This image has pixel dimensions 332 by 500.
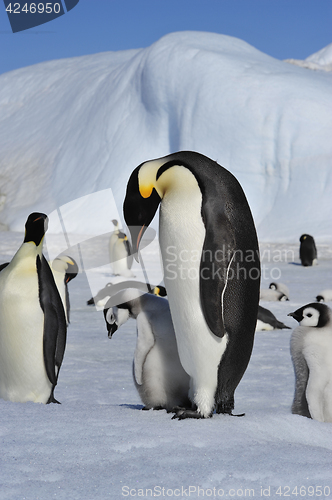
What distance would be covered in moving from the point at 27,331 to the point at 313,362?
4.33 ft

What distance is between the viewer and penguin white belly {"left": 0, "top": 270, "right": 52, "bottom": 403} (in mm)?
2406

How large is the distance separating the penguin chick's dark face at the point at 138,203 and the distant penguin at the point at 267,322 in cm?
315

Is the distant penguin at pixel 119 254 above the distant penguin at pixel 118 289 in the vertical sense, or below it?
below

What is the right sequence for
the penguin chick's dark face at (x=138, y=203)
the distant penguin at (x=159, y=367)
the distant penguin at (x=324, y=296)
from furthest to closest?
1. the distant penguin at (x=324, y=296)
2. the distant penguin at (x=159, y=367)
3. the penguin chick's dark face at (x=138, y=203)

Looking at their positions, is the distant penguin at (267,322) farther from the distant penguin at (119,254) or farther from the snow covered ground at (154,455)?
the distant penguin at (119,254)

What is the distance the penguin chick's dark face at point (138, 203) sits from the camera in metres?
2.02

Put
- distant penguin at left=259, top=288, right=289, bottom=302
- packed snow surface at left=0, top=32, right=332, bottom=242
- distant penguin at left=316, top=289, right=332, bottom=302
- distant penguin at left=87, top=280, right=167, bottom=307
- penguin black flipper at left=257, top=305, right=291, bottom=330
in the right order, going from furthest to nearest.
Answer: packed snow surface at left=0, top=32, right=332, bottom=242 < distant penguin at left=259, top=288, right=289, bottom=302 < distant penguin at left=316, top=289, right=332, bottom=302 < penguin black flipper at left=257, top=305, right=291, bottom=330 < distant penguin at left=87, top=280, right=167, bottom=307

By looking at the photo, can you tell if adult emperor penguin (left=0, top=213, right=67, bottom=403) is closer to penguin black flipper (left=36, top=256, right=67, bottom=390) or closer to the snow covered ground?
penguin black flipper (left=36, top=256, right=67, bottom=390)

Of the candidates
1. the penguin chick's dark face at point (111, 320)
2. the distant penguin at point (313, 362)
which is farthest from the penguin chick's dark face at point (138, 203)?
the distant penguin at point (313, 362)

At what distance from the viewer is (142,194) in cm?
202

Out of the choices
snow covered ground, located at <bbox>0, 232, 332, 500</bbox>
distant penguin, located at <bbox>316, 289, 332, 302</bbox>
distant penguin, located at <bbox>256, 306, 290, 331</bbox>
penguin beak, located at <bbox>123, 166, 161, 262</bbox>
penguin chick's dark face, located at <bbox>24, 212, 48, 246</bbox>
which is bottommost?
→ distant penguin, located at <bbox>316, 289, 332, 302</bbox>

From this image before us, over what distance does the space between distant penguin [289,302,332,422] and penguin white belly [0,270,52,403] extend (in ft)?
3.93

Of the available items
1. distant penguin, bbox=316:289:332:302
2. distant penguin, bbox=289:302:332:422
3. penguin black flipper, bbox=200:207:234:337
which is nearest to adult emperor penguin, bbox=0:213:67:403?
penguin black flipper, bbox=200:207:234:337

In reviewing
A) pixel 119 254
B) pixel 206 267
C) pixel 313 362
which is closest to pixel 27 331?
pixel 206 267
